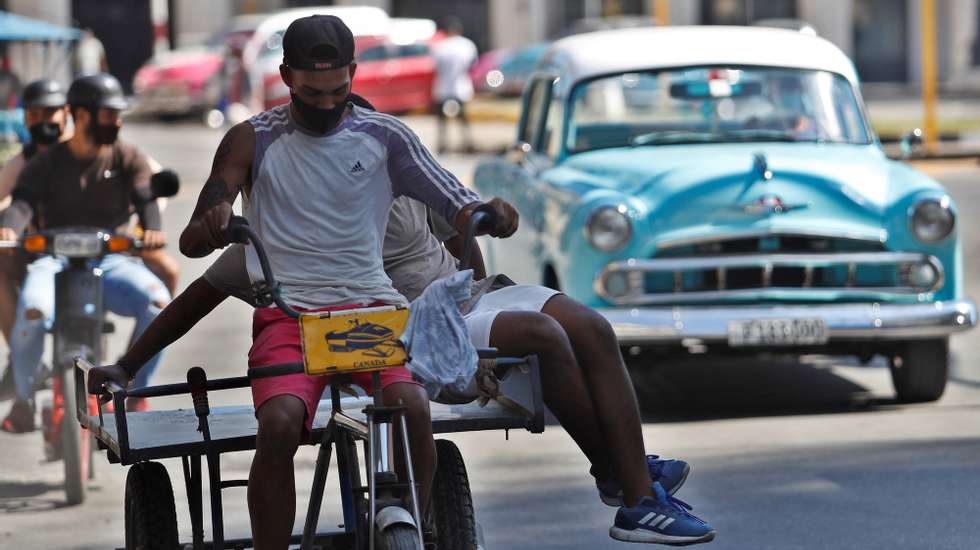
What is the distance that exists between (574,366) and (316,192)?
809 mm

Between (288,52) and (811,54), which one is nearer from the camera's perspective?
(288,52)

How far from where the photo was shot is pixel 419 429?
4.80 metres

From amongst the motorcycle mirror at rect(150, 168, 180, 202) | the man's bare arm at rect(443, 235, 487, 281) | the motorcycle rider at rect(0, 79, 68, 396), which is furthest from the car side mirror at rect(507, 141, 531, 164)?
the man's bare arm at rect(443, 235, 487, 281)

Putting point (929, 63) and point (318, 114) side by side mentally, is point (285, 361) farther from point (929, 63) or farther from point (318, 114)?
point (929, 63)

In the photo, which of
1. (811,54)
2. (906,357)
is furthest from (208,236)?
(811,54)

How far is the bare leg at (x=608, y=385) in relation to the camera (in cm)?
523

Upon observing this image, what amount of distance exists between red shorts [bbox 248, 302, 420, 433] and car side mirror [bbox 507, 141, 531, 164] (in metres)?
5.46

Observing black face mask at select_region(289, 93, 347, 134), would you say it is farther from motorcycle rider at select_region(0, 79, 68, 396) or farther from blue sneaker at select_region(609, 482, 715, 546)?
motorcycle rider at select_region(0, 79, 68, 396)

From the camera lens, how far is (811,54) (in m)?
10.6

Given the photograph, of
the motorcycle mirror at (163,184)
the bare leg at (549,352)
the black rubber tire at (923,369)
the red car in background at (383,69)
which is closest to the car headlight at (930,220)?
the black rubber tire at (923,369)

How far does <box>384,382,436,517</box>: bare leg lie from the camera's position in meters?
4.80

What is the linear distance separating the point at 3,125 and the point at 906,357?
1325cm

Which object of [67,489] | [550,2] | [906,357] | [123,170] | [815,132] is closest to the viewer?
[67,489]

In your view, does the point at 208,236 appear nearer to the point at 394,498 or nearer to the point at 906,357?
the point at 394,498
